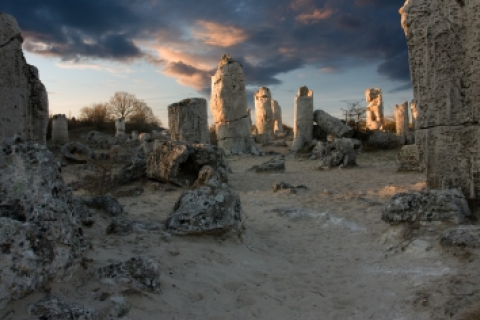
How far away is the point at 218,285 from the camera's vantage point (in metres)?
3.02

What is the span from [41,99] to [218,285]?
4176mm

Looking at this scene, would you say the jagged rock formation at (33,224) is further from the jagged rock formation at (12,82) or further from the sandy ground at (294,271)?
the jagged rock formation at (12,82)

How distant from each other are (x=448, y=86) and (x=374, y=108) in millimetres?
20672

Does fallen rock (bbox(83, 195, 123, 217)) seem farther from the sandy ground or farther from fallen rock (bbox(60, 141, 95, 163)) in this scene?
fallen rock (bbox(60, 141, 95, 163))

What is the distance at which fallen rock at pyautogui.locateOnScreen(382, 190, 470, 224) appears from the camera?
13.8 feet

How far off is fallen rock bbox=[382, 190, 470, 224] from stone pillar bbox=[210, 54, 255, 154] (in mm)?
12192

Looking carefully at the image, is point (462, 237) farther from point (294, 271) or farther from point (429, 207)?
point (294, 271)

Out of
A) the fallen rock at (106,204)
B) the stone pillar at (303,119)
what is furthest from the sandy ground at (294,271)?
the stone pillar at (303,119)

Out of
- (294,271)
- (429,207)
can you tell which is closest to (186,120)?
(429,207)

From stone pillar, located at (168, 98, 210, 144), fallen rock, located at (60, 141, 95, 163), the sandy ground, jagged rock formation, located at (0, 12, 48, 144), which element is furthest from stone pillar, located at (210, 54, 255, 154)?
jagged rock formation, located at (0, 12, 48, 144)

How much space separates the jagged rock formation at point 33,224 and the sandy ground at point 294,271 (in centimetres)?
10

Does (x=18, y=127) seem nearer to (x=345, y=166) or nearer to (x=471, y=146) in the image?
(x=471, y=146)

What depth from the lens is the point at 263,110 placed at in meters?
25.2

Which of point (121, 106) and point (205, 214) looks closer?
point (205, 214)
